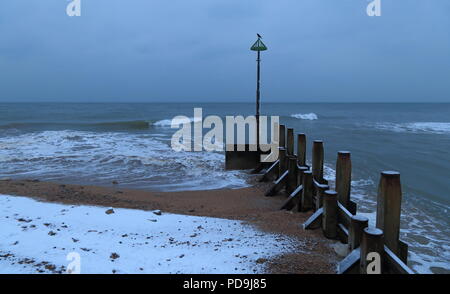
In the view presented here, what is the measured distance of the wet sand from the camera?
4.14 meters

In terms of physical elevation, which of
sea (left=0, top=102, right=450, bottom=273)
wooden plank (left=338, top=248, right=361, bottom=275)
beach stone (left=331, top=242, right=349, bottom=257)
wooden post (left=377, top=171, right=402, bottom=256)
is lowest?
sea (left=0, top=102, right=450, bottom=273)

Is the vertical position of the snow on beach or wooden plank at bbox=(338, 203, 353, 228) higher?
wooden plank at bbox=(338, 203, 353, 228)

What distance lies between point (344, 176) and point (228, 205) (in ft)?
10.4

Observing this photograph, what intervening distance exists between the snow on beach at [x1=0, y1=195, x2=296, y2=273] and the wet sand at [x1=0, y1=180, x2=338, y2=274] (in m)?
0.29

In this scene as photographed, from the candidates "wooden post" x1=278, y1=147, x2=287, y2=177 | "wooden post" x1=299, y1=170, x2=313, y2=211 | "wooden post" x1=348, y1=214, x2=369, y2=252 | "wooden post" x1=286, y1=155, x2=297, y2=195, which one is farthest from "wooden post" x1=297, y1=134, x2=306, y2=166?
"wooden post" x1=348, y1=214, x2=369, y2=252

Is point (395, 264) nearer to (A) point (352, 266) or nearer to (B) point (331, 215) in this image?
(A) point (352, 266)

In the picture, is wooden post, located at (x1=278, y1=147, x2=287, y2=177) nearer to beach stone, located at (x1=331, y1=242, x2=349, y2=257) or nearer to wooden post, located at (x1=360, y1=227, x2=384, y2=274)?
beach stone, located at (x1=331, y1=242, x2=349, y2=257)

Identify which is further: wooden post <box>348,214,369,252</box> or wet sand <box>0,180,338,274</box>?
wet sand <box>0,180,338,274</box>

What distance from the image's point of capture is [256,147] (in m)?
11.3

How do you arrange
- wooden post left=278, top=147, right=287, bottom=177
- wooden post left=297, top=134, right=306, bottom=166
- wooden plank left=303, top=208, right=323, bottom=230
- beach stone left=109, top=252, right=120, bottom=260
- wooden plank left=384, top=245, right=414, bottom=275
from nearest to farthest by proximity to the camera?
Result: wooden plank left=384, top=245, right=414, bottom=275 → beach stone left=109, top=252, right=120, bottom=260 → wooden plank left=303, top=208, right=323, bottom=230 → wooden post left=297, top=134, right=306, bottom=166 → wooden post left=278, top=147, right=287, bottom=177

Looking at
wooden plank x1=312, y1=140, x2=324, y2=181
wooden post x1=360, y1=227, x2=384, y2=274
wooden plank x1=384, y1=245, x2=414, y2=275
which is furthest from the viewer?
wooden plank x1=312, y1=140, x2=324, y2=181

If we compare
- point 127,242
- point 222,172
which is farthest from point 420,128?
point 127,242

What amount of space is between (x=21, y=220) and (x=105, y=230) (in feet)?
4.64
